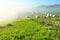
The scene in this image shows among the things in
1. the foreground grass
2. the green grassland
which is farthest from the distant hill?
the foreground grass

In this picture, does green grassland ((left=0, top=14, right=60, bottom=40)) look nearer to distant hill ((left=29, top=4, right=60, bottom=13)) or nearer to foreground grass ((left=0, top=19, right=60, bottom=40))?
foreground grass ((left=0, top=19, right=60, bottom=40))

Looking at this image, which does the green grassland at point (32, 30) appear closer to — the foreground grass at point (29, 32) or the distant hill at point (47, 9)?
the foreground grass at point (29, 32)

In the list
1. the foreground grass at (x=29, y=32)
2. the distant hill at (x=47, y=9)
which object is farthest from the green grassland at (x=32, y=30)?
the distant hill at (x=47, y=9)

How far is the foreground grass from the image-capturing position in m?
16.7

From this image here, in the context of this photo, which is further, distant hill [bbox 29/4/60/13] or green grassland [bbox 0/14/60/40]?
distant hill [bbox 29/4/60/13]

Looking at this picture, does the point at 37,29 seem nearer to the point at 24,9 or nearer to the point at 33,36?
the point at 33,36

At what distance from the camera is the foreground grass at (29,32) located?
16734mm

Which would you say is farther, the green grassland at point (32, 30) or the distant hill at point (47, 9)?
the distant hill at point (47, 9)

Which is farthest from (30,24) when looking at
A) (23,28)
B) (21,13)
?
(21,13)

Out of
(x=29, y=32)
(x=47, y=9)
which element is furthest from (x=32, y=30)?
(x=47, y=9)

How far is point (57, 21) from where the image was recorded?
66.2 feet

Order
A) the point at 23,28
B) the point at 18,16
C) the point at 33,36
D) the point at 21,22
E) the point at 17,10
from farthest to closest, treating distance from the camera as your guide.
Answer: the point at 17,10, the point at 18,16, the point at 21,22, the point at 23,28, the point at 33,36

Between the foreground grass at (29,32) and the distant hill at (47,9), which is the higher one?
the distant hill at (47,9)

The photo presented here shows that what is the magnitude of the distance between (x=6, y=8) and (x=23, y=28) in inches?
227
